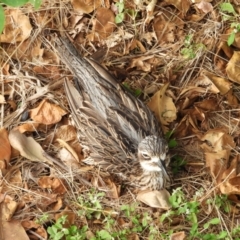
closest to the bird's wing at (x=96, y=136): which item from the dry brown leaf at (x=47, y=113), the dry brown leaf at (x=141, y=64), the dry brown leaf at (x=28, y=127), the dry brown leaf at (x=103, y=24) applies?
the dry brown leaf at (x=47, y=113)

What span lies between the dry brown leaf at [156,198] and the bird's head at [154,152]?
0.11 metres

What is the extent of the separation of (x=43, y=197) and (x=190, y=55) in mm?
1204

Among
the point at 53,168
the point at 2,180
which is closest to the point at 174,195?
the point at 53,168

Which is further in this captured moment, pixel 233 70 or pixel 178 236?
pixel 233 70

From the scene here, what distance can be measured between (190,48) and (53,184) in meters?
1.16

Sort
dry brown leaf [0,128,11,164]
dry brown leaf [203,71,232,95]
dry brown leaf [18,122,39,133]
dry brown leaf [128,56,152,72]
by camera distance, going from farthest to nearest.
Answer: dry brown leaf [128,56,152,72], dry brown leaf [203,71,232,95], dry brown leaf [18,122,39,133], dry brown leaf [0,128,11,164]

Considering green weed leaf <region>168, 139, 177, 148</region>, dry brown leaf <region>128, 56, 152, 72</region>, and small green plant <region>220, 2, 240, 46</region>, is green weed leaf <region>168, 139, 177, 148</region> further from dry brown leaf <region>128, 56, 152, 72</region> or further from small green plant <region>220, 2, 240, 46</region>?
small green plant <region>220, 2, 240, 46</region>

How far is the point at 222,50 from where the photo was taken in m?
3.71

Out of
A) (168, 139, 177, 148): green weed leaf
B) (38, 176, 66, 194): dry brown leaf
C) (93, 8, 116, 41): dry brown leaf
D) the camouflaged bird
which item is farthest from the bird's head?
(93, 8, 116, 41): dry brown leaf

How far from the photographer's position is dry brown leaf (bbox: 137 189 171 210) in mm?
3088

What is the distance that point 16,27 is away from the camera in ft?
12.2

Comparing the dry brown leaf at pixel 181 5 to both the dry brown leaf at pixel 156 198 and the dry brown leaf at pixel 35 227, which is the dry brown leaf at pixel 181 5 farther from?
the dry brown leaf at pixel 35 227

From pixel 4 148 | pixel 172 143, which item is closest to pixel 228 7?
pixel 172 143

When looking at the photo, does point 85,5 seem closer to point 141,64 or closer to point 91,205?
Result: point 141,64
